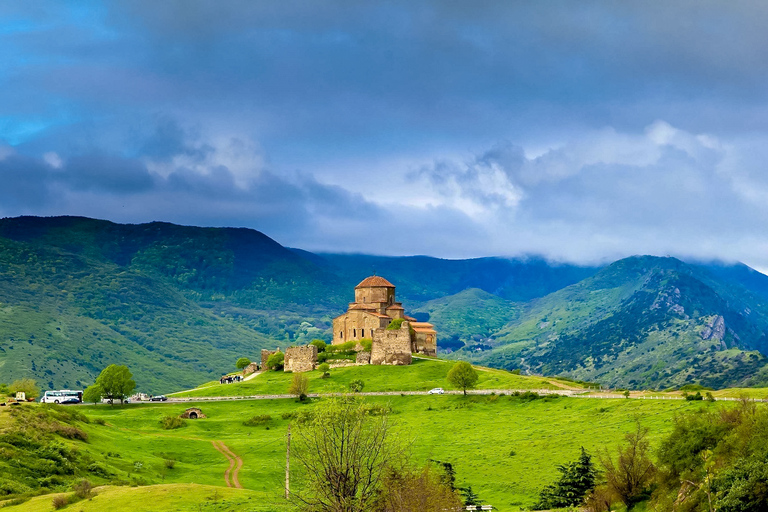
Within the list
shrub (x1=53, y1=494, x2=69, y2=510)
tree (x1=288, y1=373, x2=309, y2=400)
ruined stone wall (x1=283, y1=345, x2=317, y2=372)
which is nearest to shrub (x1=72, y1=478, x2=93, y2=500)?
shrub (x1=53, y1=494, x2=69, y2=510)

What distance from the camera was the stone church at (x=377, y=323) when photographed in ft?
438

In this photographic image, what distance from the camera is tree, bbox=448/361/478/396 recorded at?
108m

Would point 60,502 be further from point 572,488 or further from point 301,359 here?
point 301,359

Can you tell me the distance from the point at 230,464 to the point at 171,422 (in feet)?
65.8

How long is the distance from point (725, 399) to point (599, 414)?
1245 centimetres

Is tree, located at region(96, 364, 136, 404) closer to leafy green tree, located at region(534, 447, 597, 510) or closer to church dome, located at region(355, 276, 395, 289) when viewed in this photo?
church dome, located at region(355, 276, 395, 289)

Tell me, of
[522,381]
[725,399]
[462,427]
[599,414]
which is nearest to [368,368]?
[522,381]

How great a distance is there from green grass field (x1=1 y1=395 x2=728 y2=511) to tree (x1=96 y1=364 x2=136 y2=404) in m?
3.65

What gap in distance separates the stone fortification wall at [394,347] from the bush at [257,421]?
1331 inches

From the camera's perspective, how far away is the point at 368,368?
421ft

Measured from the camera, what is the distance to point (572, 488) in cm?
6028

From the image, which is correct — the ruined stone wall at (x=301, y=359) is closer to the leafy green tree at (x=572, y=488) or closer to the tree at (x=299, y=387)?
the tree at (x=299, y=387)

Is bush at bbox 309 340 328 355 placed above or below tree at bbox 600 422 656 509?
above

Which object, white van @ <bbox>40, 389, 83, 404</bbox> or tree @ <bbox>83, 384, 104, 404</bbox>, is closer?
white van @ <bbox>40, 389, 83, 404</bbox>
